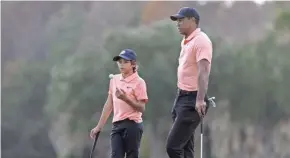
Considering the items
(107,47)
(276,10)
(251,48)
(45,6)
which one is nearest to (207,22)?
(276,10)

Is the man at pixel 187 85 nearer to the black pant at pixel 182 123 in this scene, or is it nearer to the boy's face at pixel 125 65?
the black pant at pixel 182 123

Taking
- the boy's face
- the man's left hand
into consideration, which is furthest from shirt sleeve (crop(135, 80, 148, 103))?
the man's left hand

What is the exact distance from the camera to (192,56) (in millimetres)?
8016

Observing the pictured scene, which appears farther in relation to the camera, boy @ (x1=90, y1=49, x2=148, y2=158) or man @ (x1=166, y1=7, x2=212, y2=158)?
boy @ (x1=90, y1=49, x2=148, y2=158)

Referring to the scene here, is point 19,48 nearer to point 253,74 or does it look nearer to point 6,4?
point 6,4

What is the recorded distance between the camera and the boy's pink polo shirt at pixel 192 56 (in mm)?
7934

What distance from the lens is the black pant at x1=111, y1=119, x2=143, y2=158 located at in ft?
28.4

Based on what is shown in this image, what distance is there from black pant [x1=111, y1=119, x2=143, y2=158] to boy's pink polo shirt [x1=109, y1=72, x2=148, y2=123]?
2.4 inches

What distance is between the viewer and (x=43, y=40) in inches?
2618

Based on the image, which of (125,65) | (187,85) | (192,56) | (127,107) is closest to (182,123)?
(187,85)

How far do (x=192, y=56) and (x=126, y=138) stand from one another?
1.21m

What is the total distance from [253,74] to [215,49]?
2.63 metres

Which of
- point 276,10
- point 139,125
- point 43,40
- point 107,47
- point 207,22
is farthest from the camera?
point 43,40

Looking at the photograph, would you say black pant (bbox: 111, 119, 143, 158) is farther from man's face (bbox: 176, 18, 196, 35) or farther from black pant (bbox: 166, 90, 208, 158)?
man's face (bbox: 176, 18, 196, 35)
